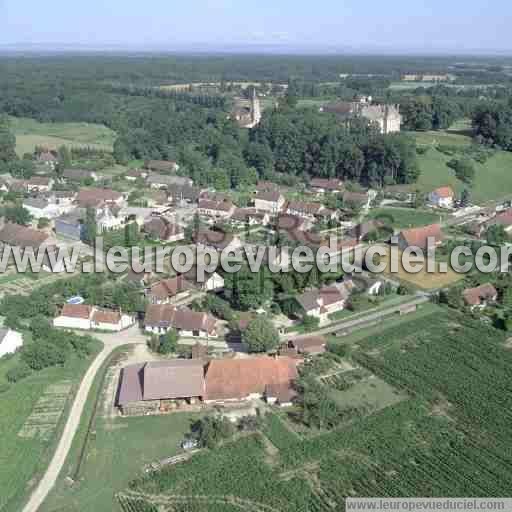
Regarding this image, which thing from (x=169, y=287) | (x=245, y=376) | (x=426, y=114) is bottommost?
(x=245, y=376)

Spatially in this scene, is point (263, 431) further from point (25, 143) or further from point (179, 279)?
point (25, 143)

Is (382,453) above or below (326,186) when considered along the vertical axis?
below

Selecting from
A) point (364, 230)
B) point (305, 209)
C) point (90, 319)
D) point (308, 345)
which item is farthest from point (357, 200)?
point (90, 319)

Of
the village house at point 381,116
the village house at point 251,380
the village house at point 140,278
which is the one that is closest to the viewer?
the village house at point 251,380

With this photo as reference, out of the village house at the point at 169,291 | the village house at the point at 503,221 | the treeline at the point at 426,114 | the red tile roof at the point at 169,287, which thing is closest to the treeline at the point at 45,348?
the village house at the point at 169,291

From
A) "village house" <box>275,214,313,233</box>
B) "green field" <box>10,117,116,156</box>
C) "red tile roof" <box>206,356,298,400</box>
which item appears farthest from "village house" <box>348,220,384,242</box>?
"green field" <box>10,117,116,156</box>

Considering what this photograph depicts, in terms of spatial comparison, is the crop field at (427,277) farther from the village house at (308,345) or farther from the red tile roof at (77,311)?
the red tile roof at (77,311)

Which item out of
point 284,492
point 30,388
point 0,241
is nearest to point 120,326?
point 30,388

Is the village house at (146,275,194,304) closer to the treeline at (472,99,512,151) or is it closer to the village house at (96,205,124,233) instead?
the village house at (96,205,124,233)

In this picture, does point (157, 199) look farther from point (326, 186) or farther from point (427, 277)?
point (427, 277)
